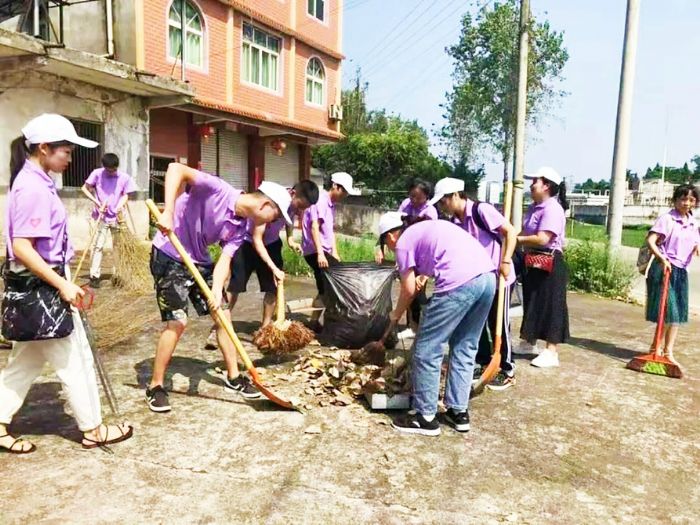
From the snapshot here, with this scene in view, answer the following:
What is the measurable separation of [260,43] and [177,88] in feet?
16.2

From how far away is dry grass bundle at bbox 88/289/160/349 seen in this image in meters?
4.94

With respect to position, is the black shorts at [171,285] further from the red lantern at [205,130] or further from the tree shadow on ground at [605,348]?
the red lantern at [205,130]

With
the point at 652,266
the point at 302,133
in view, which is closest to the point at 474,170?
the point at 302,133

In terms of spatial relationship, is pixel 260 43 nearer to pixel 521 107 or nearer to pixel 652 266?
pixel 521 107

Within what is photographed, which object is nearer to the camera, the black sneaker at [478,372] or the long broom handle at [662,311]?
the black sneaker at [478,372]

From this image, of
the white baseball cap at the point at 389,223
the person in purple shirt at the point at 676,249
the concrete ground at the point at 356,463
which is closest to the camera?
the concrete ground at the point at 356,463

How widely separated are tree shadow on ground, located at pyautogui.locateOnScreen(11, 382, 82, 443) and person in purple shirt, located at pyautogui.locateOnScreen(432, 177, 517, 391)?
2.46 meters

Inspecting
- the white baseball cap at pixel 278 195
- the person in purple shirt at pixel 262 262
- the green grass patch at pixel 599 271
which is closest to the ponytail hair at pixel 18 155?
the white baseball cap at pixel 278 195

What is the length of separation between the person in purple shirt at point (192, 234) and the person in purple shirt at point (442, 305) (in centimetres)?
84

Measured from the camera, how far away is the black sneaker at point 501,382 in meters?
4.08

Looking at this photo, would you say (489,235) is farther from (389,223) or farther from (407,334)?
(407,334)

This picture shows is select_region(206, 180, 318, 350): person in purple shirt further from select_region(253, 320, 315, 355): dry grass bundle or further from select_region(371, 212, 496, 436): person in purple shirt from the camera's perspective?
select_region(371, 212, 496, 436): person in purple shirt

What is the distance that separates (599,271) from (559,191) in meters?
4.68

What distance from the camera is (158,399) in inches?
132
